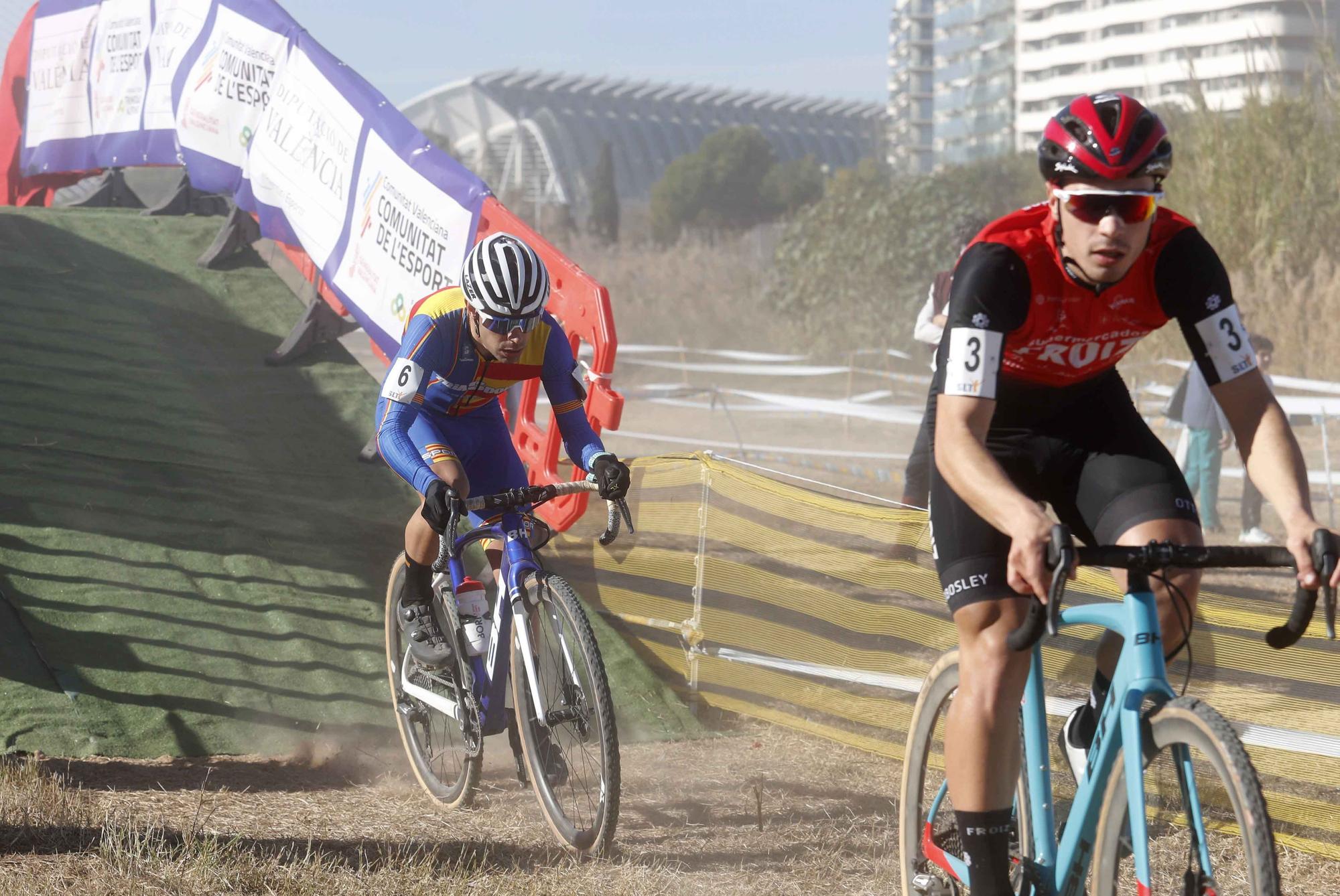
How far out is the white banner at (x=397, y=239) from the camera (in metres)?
8.75

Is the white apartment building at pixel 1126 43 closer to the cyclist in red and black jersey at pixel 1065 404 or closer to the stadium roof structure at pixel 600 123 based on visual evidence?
the stadium roof structure at pixel 600 123

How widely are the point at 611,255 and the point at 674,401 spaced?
23008 millimetres

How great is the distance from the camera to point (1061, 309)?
3.17 m

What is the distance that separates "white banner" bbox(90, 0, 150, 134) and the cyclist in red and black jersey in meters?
12.2

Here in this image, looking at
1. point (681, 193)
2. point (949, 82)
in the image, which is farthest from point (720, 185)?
point (949, 82)

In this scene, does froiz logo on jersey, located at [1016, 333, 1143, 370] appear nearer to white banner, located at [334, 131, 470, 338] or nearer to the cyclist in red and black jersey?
the cyclist in red and black jersey

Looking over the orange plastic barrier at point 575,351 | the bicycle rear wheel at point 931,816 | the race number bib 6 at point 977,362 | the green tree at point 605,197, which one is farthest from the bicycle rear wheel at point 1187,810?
the green tree at point 605,197

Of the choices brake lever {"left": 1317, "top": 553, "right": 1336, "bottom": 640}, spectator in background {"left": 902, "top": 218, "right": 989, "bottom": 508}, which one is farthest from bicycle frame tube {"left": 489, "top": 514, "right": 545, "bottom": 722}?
spectator in background {"left": 902, "top": 218, "right": 989, "bottom": 508}

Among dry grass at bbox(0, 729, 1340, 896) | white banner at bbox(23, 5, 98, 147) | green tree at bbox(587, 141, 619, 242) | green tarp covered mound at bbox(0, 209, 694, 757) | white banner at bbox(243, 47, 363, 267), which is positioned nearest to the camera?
dry grass at bbox(0, 729, 1340, 896)

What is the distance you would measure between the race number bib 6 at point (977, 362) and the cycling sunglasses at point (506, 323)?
2.31m

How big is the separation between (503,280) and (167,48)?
960 centimetres

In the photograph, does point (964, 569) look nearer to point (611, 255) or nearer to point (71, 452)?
point (71, 452)

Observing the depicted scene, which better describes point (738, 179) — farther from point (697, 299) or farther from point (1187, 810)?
point (1187, 810)

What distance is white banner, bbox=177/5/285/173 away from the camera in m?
11.2
